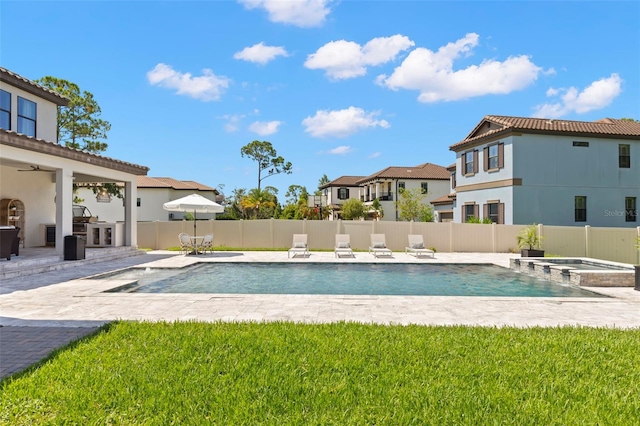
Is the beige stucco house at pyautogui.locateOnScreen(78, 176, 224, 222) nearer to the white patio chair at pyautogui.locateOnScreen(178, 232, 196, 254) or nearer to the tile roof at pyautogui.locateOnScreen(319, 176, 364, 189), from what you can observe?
the tile roof at pyautogui.locateOnScreen(319, 176, 364, 189)

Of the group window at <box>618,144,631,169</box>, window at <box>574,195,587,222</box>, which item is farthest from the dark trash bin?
window at <box>618,144,631,169</box>

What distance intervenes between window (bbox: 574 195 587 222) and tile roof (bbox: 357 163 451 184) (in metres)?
24.3

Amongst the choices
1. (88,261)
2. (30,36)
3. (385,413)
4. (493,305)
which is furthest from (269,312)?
(30,36)

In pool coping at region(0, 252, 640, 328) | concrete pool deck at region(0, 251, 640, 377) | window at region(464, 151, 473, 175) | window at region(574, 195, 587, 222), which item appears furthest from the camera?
window at region(464, 151, 473, 175)

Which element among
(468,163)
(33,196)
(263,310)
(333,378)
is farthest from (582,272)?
(33,196)

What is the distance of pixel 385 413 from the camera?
3275 millimetres

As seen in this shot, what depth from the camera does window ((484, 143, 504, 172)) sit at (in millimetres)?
21938

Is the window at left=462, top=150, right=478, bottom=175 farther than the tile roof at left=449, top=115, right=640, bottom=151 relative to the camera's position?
Yes

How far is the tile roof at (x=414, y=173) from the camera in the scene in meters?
46.2

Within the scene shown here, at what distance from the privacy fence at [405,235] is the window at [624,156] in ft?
20.6

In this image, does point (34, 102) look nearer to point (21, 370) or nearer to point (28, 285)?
point (28, 285)

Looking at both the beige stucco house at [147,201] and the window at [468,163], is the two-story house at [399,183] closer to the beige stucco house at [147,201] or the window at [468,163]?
the window at [468,163]

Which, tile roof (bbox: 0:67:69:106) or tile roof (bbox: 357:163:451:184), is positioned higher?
tile roof (bbox: 357:163:451:184)

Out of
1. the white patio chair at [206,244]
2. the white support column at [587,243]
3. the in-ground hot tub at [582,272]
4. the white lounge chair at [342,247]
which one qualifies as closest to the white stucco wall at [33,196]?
the white patio chair at [206,244]
